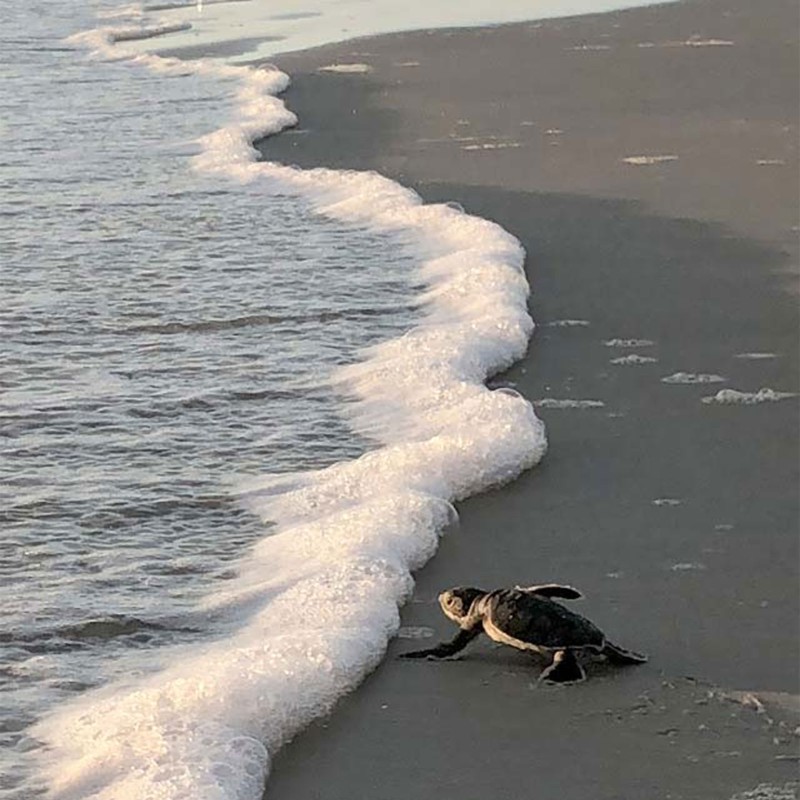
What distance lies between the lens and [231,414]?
18.1 feet

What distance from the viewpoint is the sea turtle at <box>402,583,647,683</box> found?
3539 millimetres

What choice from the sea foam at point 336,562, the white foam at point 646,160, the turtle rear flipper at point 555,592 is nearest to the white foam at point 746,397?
the sea foam at point 336,562

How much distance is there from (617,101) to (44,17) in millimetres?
8499

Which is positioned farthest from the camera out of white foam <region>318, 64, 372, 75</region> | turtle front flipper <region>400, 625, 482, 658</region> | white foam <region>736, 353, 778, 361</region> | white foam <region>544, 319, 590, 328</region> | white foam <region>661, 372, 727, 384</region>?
white foam <region>318, 64, 372, 75</region>

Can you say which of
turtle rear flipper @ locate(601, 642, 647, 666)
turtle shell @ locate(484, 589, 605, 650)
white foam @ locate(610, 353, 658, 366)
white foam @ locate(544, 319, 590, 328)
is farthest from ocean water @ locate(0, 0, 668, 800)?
turtle rear flipper @ locate(601, 642, 647, 666)

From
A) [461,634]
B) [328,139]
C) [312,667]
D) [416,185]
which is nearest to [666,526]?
[461,634]

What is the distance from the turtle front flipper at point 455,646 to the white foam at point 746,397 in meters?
1.86

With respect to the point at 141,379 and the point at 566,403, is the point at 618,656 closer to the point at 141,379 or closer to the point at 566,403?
the point at 566,403

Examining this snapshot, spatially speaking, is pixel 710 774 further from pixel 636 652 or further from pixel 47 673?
pixel 47 673

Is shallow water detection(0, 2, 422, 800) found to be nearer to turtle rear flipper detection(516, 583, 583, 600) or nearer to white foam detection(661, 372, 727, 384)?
turtle rear flipper detection(516, 583, 583, 600)

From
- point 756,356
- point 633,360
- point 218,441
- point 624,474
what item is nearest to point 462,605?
point 624,474

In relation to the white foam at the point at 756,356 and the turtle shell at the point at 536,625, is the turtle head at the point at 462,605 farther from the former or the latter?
the white foam at the point at 756,356

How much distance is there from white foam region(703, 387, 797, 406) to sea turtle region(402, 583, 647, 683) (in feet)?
5.67

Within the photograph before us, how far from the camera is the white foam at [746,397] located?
529cm
